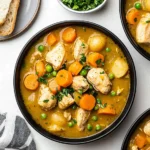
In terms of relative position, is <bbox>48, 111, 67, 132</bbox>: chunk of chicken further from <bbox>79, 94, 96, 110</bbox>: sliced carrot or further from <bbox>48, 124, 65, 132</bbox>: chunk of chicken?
<bbox>79, 94, 96, 110</bbox>: sliced carrot

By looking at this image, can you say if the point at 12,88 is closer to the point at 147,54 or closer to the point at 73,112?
the point at 73,112

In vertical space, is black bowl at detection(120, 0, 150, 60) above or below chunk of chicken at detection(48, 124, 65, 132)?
above

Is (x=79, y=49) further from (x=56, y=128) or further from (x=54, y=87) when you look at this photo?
(x=56, y=128)

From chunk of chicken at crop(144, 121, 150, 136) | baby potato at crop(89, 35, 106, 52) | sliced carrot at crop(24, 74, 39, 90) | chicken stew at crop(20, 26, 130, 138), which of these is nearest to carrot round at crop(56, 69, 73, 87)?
chicken stew at crop(20, 26, 130, 138)

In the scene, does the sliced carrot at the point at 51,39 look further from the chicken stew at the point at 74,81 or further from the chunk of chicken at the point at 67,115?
the chunk of chicken at the point at 67,115

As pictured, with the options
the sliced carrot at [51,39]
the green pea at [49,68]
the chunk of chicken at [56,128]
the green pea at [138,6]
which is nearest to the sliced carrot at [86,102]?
the chunk of chicken at [56,128]
